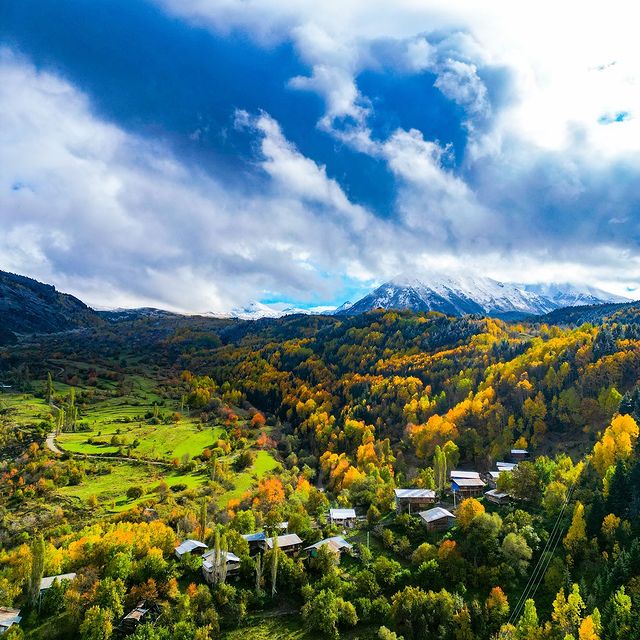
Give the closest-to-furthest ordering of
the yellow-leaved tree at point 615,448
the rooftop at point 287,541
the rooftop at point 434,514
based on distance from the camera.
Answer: the rooftop at point 287,541 < the rooftop at point 434,514 < the yellow-leaved tree at point 615,448

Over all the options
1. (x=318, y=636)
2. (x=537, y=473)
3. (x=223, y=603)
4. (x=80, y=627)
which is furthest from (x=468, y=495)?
(x=80, y=627)

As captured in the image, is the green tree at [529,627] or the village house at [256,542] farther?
the village house at [256,542]

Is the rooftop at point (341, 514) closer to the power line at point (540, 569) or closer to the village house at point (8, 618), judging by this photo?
the power line at point (540, 569)

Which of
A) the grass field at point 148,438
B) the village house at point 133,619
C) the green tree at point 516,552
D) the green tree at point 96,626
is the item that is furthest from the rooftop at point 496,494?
the grass field at point 148,438

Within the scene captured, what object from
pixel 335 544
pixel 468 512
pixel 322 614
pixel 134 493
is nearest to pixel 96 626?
pixel 322 614

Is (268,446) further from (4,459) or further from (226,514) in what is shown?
(4,459)

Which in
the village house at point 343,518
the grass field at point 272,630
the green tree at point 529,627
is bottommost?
the grass field at point 272,630

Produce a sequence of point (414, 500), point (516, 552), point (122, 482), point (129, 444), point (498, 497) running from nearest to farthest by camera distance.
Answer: point (516, 552) → point (498, 497) → point (414, 500) → point (122, 482) → point (129, 444)

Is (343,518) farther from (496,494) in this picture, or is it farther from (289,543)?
(496,494)

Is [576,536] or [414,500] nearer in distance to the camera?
[576,536]
